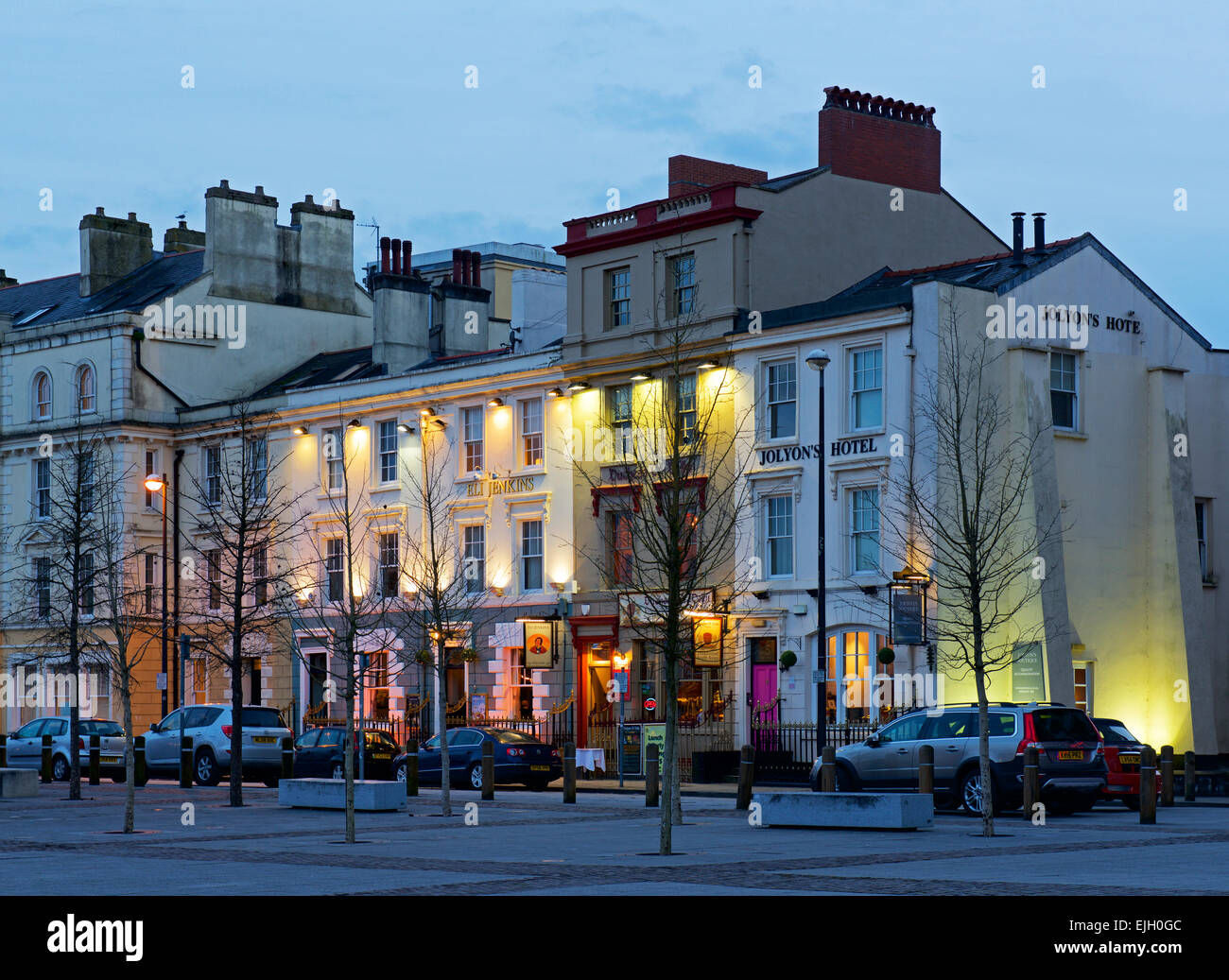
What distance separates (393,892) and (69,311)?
162ft

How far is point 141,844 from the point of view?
23125 millimetres

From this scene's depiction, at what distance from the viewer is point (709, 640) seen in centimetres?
4309

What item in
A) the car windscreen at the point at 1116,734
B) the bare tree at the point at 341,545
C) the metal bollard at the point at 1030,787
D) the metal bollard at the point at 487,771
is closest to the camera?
the metal bollard at the point at 1030,787

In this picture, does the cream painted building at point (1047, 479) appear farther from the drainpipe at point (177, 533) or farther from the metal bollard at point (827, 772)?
the drainpipe at point (177, 533)

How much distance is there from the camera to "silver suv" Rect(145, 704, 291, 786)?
1583 inches

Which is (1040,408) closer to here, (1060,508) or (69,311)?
(1060,508)

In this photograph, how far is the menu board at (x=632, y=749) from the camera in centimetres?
4212

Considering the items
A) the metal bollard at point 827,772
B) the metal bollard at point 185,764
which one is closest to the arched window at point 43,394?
the metal bollard at point 185,764

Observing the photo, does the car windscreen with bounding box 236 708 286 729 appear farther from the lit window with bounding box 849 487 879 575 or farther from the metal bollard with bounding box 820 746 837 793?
the metal bollard with bounding box 820 746 837 793

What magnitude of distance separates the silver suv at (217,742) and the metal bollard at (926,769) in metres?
17.3

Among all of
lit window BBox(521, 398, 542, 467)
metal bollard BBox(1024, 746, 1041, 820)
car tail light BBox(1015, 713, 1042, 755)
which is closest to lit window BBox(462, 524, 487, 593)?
lit window BBox(521, 398, 542, 467)

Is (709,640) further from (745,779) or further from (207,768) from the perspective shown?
(745,779)

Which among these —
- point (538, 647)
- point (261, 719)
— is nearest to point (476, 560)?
point (538, 647)

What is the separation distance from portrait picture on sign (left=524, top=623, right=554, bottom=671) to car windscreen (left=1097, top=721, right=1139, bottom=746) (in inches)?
642
